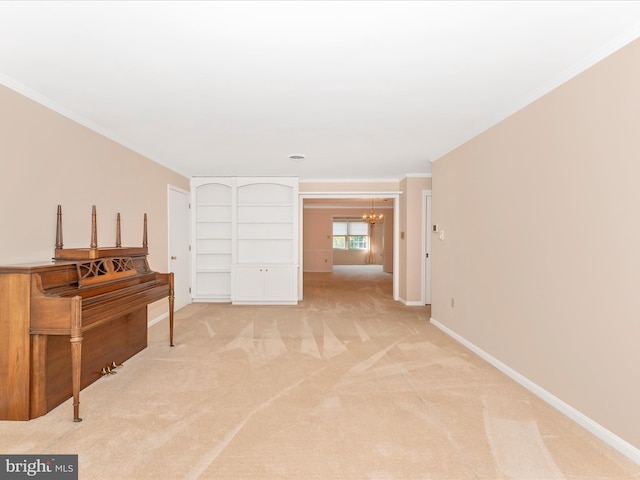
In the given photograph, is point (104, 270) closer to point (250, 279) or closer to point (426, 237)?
point (250, 279)

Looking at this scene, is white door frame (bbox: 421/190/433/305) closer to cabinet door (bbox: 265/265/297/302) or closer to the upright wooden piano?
cabinet door (bbox: 265/265/297/302)

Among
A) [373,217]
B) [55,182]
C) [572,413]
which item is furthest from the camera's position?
[373,217]

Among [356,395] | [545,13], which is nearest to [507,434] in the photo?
[356,395]

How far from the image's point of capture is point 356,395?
2.88m

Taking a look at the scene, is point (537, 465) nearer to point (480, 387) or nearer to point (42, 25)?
point (480, 387)

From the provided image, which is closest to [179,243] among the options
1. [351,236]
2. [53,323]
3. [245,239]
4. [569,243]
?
[245,239]

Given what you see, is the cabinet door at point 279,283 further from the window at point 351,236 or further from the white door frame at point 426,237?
the window at point 351,236

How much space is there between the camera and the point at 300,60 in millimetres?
2393

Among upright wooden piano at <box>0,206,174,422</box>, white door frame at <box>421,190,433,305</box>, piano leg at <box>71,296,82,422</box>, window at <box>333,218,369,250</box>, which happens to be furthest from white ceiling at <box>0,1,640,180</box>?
window at <box>333,218,369,250</box>

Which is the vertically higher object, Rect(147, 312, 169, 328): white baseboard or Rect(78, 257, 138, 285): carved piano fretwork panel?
Rect(78, 257, 138, 285): carved piano fretwork panel

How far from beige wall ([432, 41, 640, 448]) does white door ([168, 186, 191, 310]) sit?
4.60 meters

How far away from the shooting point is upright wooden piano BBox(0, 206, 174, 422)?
238 cm

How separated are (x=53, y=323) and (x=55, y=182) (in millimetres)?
1496

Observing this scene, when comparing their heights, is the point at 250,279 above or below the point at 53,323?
below
